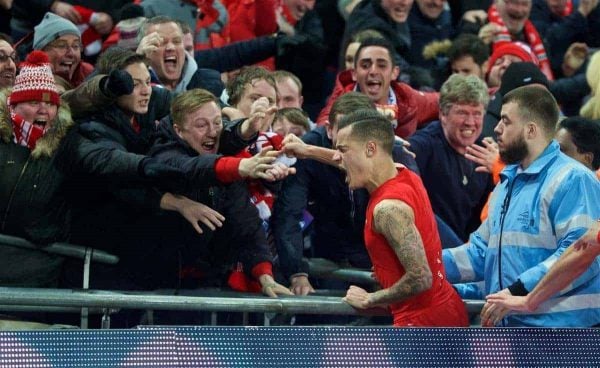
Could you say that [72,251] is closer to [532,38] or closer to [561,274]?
[561,274]

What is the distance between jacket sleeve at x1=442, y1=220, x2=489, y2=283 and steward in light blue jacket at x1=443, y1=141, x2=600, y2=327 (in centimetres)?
23

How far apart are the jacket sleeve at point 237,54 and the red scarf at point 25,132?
314 centimetres

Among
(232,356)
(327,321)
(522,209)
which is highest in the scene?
(522,209)

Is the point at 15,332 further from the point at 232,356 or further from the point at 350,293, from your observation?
the point at 350,293

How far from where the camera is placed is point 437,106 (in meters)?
10.9

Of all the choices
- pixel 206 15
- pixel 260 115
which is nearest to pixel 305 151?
pixel 260 115

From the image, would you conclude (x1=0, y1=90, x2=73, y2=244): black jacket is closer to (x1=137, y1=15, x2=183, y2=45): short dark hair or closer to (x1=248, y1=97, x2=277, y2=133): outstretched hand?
(x1=248, y1=97, x2=277, y2=133): outstretched hand

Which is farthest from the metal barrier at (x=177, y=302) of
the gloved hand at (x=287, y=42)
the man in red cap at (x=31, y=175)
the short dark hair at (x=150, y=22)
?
the gloved hand at (x=287, y=42)

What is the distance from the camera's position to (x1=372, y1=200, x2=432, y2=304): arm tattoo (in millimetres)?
7316

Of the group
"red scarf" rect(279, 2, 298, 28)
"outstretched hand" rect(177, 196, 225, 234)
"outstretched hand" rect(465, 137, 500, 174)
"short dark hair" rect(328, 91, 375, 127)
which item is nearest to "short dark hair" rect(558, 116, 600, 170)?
"outstretched hand" rect(465, 137, 500, 174)

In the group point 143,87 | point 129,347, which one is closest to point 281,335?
point 129,347

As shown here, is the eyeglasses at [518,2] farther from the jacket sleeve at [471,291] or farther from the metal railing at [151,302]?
the metal railing at [151,302]

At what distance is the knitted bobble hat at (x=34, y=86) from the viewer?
8.51 m

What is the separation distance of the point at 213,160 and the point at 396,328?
1.67 metres
